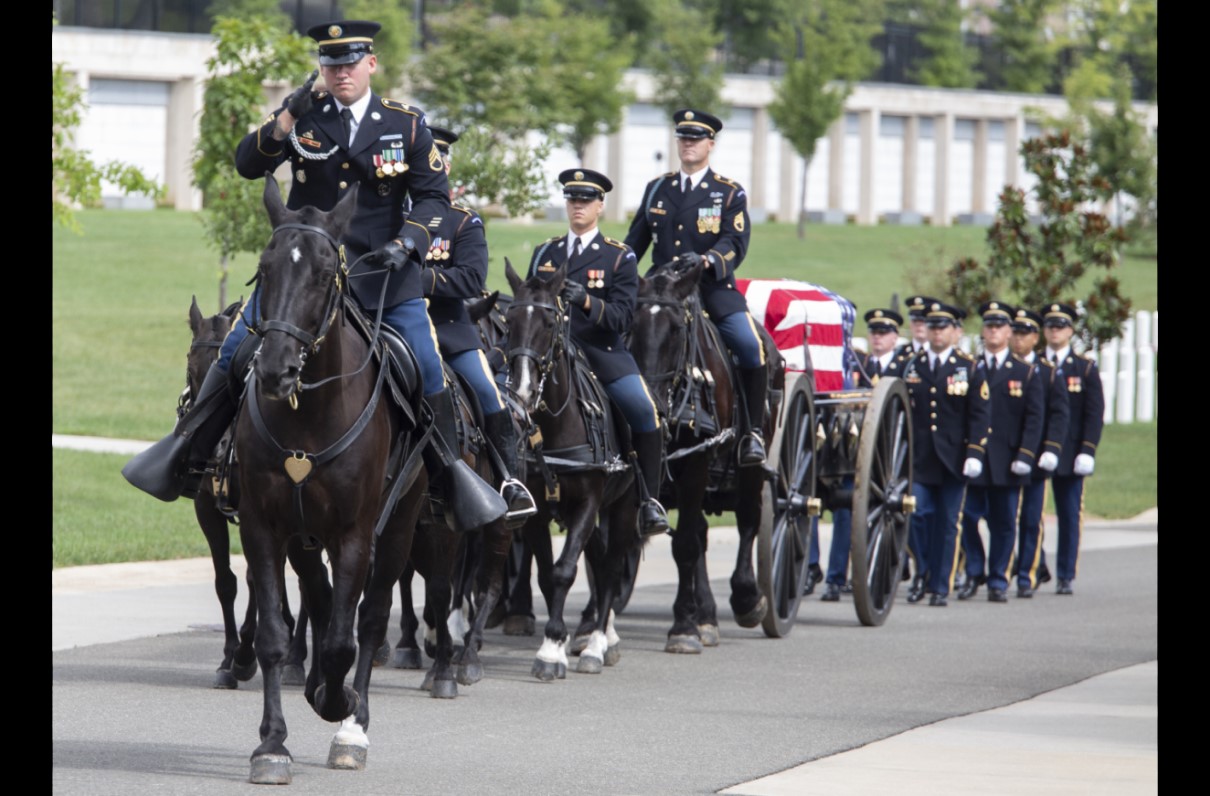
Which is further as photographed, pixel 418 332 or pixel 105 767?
pixel 418 332

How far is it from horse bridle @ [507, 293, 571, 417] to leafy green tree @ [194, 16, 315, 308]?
15.1 meters

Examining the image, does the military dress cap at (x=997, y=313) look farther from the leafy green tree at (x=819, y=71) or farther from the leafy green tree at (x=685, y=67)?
the leafy green tree at (x=685, y=67)

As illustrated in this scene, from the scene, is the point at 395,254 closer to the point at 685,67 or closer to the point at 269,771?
the point at 269,771

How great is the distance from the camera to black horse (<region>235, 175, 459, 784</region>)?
7055mm

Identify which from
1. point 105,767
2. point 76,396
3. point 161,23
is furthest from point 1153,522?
point 161,23

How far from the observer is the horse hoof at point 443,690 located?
31.4 ft

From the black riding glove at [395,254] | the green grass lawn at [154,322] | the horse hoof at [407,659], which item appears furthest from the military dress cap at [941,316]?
the black riding glove at [395,254]

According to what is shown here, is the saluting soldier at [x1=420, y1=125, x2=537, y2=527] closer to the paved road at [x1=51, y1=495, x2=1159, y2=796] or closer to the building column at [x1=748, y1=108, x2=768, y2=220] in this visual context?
the paved road at [x1=51, y1=495, x2=1159, y2=796]

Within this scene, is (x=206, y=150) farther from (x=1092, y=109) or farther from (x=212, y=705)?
(x=1092, y=109)

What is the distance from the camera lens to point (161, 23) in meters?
56.5

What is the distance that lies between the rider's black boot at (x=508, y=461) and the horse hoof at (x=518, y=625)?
321cm

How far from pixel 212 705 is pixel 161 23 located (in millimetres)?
50149

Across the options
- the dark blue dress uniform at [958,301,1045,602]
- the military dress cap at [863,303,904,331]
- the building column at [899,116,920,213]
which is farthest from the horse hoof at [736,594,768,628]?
the building column at [899,116,920,213]

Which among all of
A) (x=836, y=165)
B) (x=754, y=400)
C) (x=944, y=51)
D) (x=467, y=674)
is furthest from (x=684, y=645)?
(x=944, y=51)
